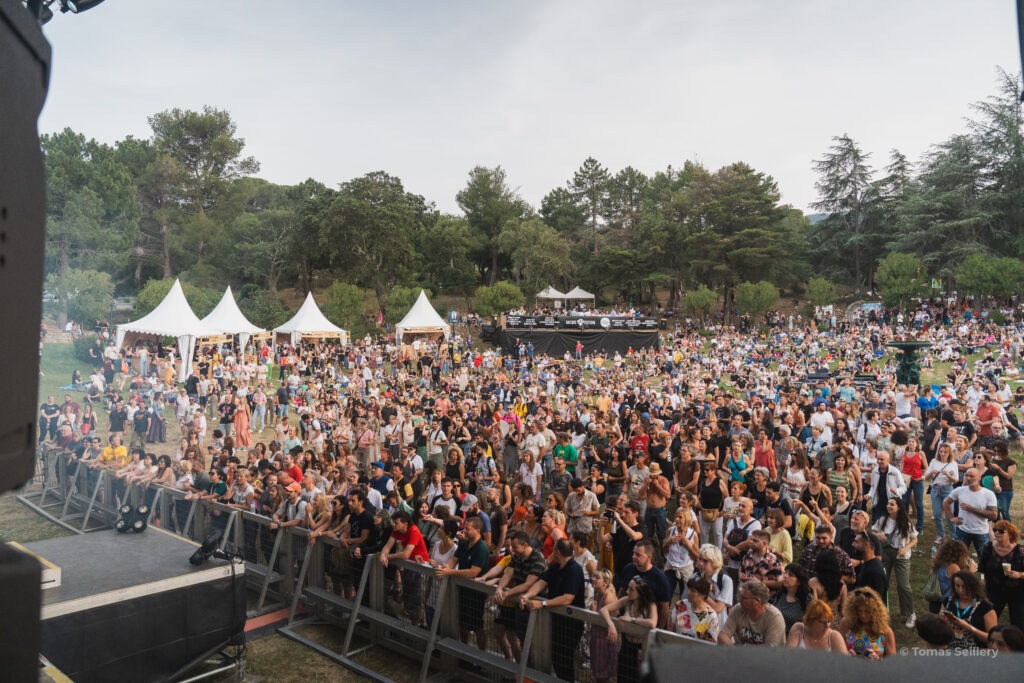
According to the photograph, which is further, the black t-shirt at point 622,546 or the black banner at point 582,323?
the black banner at point 582,323

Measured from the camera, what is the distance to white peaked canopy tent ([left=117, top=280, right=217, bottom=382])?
24188mm

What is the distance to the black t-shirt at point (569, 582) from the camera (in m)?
5.20

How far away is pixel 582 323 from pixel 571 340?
1147 mm

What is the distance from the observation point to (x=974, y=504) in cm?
680

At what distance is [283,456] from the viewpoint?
10531 mm

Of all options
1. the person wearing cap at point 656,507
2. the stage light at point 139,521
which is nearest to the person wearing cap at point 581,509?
the person wearing cap at point 656,507

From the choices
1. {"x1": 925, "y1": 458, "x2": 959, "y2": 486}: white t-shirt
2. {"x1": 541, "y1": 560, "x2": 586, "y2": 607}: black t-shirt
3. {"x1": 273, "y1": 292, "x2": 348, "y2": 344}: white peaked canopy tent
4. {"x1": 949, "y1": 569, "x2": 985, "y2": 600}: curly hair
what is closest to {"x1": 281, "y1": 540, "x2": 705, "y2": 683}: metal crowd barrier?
{"x1": 541, "y1": 560, "x2": 586, "y2": 607}: black t-shirt

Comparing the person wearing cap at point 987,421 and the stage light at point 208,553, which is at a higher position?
the person wearing cap at point 987,421

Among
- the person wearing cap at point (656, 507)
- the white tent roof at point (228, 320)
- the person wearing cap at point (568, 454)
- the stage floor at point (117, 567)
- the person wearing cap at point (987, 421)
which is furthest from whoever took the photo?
the white tent roof at point (228, 320)

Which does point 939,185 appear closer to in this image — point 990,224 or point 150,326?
point 990,224

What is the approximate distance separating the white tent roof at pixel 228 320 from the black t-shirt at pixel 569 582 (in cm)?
2622

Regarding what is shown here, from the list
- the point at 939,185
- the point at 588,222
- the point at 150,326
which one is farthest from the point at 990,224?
the point at 150,326

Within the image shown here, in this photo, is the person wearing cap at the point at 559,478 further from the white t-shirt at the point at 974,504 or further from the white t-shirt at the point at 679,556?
the white t-shirt at the point at 974,504

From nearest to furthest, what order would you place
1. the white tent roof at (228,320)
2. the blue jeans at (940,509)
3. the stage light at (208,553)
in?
the stage light at (208,553) → the blue jeans at (940,509) → the white tent roof at (228,320)
